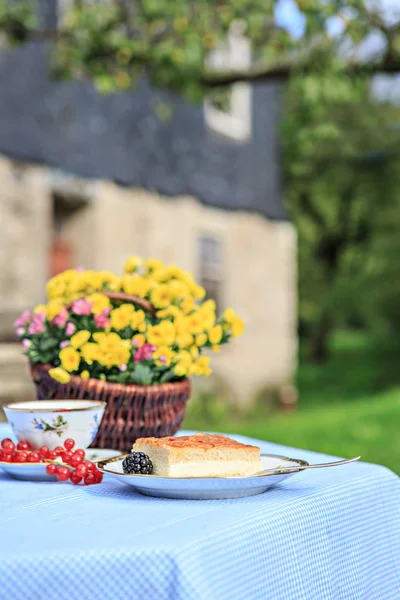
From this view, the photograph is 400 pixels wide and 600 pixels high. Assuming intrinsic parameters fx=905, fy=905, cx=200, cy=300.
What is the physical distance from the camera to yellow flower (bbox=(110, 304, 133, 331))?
213 centimetres

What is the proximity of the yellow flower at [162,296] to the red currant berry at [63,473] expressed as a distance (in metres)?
0.57

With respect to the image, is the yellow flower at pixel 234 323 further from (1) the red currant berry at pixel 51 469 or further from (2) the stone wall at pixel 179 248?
(2) the stone wall at pixel 179 248

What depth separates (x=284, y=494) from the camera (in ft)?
5.38

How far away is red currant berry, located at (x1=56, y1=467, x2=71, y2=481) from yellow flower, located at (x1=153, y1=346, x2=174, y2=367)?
41 cm

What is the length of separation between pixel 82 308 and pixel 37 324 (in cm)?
14

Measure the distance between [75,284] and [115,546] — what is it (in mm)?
1108

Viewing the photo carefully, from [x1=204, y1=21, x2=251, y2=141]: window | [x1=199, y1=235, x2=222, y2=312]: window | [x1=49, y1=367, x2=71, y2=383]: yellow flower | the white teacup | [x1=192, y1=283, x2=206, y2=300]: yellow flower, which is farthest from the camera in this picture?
[x1=204, y1=21, x2=251, y2=141]: window


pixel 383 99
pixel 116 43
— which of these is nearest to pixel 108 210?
pixel 116 43

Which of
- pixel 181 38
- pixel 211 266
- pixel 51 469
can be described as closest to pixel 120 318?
pixel 51 469

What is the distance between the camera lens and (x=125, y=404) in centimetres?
206

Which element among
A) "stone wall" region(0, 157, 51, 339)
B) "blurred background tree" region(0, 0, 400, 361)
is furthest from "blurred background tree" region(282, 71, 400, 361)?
"blurred background tree" region(0, 0, 400, 361)

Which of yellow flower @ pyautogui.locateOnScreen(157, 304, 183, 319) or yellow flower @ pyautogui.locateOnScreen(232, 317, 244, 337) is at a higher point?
yellow flower @ pyautogui.locateOnScreen(157, 304, 183, 319)

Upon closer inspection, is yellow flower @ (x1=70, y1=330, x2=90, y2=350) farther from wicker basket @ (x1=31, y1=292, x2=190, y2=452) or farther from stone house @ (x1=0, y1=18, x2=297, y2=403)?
stone house @ (x1=0, y1=18, x2=297, y2=403)

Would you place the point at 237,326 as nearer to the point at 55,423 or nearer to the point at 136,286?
the point at 136,286
